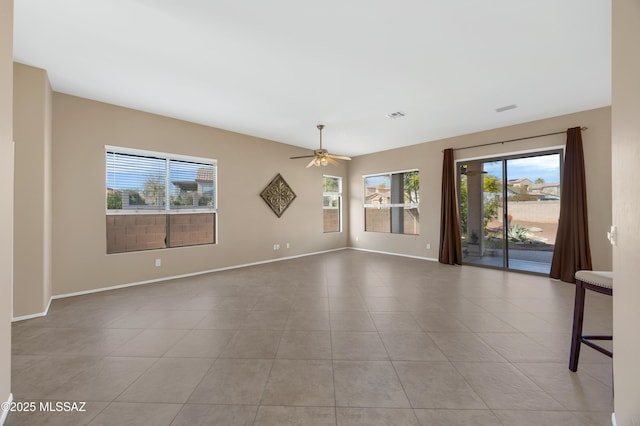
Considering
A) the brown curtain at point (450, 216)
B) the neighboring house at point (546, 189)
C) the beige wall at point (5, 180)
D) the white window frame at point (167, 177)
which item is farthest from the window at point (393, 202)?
the beige wall at point (5, 180)

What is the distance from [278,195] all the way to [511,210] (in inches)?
204

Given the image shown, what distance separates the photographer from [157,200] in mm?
4625

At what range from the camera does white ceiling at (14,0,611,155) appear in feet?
7.16

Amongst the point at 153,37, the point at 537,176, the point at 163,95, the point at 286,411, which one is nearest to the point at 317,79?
the point at 153,37

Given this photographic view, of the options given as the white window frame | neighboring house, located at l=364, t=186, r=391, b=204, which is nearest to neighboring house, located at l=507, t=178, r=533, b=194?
neighboring house, located at l=364, t=186, r=391, b=204

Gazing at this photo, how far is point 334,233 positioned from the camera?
26.1ft

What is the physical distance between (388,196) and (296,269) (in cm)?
360

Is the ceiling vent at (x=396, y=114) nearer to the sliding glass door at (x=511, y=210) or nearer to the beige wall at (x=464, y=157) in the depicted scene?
the beige wall at (x=464, y=157)

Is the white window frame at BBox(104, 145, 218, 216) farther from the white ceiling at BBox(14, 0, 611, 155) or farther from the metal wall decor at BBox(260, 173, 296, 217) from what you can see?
the metal wall decor at BBox(260, 173, 296, 217)

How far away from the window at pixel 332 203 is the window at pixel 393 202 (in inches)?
34.1

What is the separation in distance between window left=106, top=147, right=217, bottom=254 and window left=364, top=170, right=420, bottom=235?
4.56 m

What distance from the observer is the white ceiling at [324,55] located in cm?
218

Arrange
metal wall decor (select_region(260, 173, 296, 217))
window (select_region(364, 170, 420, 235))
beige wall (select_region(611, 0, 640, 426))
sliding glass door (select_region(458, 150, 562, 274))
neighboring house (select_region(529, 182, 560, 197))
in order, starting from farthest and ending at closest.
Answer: window (select_region(364, 170, 420, 235)) → metal wall decor (select_region(260, 173, 296, 217)) → sliding glass door (select_region(458, 150, 562, 274)) → neighboring house (select_region(529, 182, 560, 197)) → beige wall (select_region(611, 0, 640, 426))

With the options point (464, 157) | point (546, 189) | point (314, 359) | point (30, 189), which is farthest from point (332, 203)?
Result: point (30, 189)
